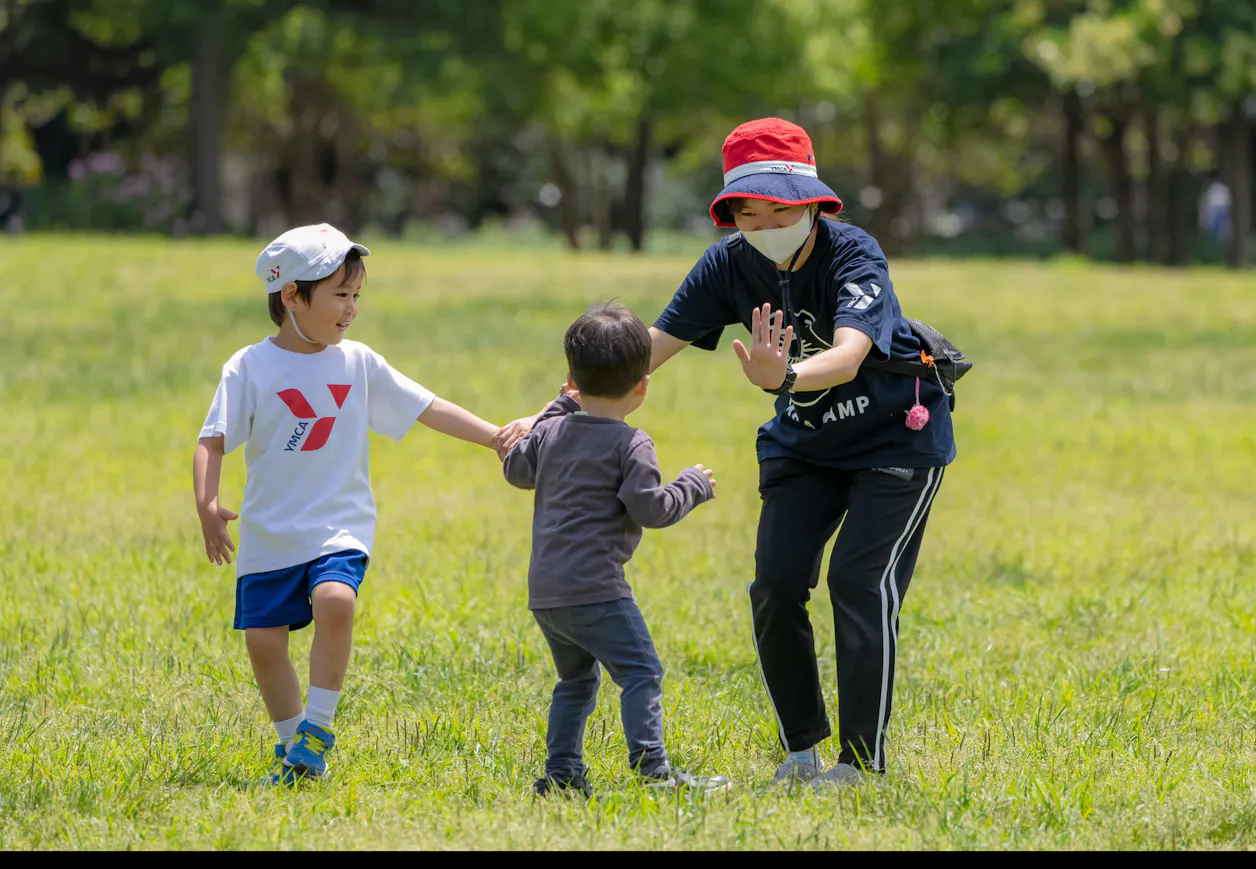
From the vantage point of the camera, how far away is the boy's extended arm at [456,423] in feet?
16.6

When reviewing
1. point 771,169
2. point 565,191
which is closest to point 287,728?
point 771,169

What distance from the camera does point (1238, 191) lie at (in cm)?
4591

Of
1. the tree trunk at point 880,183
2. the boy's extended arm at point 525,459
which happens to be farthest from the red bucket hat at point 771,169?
the tree trunk at point 880,183

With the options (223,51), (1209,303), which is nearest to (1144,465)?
(1209,303)

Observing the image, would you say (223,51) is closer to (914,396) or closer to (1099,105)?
(1099,105)

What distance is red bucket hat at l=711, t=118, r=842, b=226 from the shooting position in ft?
15.5

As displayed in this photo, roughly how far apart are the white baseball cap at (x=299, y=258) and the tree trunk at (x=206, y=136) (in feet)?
115

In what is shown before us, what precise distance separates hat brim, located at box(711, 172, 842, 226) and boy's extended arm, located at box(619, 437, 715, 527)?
2.43 feet

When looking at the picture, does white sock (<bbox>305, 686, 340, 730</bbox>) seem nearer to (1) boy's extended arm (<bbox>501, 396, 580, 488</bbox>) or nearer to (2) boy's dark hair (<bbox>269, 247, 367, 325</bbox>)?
(1) boy's extended arm (<bbox>501, 396, 580, 488</bbox>)

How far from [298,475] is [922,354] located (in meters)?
1.80

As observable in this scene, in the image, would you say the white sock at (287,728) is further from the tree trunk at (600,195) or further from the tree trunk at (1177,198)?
the tree trunk at (600,195)

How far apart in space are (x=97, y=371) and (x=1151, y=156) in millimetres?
36269

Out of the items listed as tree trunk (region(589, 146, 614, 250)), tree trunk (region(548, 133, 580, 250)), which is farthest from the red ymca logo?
tree trunk (region(589, 146, 614, 250))

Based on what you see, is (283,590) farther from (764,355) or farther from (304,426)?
(764,355)
